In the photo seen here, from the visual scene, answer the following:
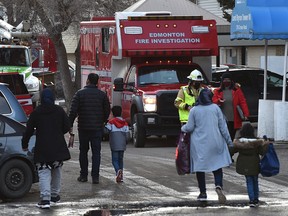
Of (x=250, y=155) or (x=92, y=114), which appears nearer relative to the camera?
(x=250, y=155)

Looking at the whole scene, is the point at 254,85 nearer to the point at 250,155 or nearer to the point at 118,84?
the point at 118,84

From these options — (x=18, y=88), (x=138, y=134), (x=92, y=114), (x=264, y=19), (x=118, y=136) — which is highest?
(x=264, y=19)

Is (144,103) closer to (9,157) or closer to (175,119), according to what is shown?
(175,119)

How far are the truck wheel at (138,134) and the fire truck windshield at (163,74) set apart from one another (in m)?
1.00

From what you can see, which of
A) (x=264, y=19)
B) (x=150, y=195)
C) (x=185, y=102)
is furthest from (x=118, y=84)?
(x=150, y=195)

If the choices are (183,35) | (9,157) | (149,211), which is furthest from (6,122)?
(183,35)

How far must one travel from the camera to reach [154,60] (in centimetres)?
2164

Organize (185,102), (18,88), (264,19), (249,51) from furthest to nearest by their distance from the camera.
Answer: (249,51) → (18,88) → (264,19) → (185,102)

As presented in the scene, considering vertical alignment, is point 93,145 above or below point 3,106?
below

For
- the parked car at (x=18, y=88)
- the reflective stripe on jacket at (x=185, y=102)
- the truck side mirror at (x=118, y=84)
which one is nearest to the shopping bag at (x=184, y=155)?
the reflective stripe on jacket at (x=185, y=102)

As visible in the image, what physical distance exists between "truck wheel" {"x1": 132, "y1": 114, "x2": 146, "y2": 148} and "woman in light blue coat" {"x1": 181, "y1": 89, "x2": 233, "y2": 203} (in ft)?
28.7

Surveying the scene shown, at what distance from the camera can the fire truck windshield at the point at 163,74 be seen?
2084cm

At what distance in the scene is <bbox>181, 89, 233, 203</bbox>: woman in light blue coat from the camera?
1149cm

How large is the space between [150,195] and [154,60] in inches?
370
